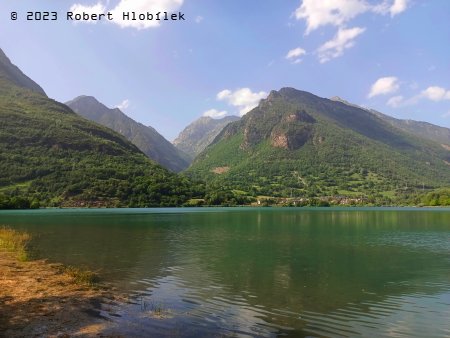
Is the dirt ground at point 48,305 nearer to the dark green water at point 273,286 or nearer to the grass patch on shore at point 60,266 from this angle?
the grass patch on shore at point 60,266

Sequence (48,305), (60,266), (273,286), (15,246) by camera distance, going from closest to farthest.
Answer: (48,305) < (273,286) < (60,266) < (15,246)

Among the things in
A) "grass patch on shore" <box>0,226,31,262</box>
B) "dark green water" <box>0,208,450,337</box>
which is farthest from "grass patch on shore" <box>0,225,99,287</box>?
"dark green water" <box>0,208,450,337</box>

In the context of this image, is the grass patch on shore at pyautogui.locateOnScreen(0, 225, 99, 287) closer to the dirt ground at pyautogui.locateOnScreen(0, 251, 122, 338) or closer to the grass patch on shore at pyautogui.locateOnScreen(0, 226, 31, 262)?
the grass patch on shore at pyautogui.locateOnScreen(0, 226, 31, 262)

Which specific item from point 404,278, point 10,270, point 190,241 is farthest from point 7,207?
point 404,278

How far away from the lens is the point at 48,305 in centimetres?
2266

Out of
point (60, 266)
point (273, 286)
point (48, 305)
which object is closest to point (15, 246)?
point (60, 266)

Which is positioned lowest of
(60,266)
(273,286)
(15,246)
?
(273,286)

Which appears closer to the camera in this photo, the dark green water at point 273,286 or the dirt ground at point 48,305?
the dirt ground at point 48,305

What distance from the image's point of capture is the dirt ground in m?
18.3

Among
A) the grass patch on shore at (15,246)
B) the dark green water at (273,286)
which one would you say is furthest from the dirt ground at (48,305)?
the grass patch on shore at (15,246)

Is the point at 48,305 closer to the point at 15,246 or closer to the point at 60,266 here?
the point at 60,266

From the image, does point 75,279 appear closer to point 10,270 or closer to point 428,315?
point 10,270

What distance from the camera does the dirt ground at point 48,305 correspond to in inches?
720

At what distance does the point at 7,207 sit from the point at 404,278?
196 m
